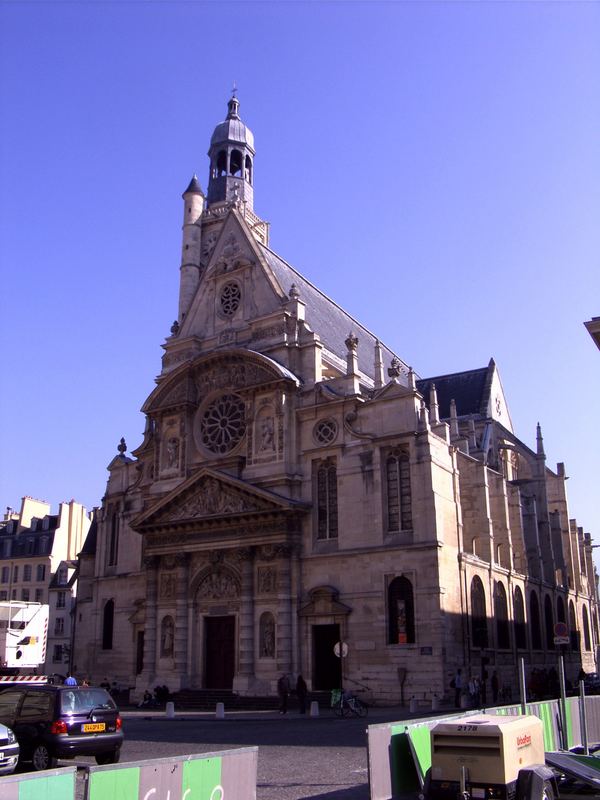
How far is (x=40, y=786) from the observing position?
6547mm

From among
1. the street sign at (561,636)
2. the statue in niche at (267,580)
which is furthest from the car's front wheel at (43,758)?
the statue in niche at (267,580)

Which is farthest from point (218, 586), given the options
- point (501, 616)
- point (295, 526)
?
point (501, 616)

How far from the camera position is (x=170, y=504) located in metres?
36.8

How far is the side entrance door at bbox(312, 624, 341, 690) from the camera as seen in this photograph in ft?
104

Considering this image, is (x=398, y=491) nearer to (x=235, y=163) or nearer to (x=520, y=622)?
(x=520, y=622)

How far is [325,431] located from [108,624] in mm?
15141

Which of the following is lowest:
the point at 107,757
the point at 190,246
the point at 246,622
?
the point at 107,757

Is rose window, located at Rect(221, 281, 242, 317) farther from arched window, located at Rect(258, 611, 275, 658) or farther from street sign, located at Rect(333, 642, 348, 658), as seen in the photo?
street sign, located at Rect(333, 642, 348, 658)

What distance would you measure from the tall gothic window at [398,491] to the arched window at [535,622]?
11.8m

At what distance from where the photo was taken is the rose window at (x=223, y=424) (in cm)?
3716

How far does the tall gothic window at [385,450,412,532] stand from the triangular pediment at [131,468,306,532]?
3.62 m

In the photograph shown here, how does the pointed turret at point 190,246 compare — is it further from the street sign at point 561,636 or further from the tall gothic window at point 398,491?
the street sign at point 561,636

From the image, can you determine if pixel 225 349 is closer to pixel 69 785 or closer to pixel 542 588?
pixel 542 588

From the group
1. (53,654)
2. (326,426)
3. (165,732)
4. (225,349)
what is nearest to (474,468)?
(326,426)
